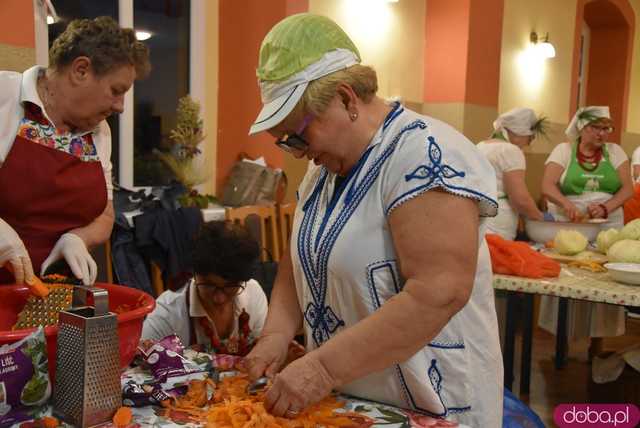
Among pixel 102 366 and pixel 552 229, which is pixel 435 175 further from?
pixel 552 229

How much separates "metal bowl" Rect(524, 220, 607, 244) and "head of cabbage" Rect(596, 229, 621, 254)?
137 millimetres

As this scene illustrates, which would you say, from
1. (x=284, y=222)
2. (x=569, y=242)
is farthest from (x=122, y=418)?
(x=284, y=222)

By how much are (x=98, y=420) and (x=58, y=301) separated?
348mm

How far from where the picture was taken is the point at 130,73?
5.82 ft

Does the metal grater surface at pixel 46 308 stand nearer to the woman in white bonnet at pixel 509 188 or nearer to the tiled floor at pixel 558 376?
the tiled floor at pixel 558 376

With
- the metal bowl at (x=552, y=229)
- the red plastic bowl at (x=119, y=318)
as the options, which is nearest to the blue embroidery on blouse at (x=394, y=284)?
the red plastic bowl at (x=119, y=318)

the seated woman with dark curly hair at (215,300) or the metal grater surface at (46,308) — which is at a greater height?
the metal grater surface at (46,308)

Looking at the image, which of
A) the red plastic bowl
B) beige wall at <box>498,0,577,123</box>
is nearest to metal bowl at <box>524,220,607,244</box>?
the red plastic bowl

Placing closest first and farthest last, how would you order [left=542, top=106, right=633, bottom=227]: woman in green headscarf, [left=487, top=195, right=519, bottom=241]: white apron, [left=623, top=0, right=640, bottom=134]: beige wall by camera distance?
[left=487, top=195, right=519, bottom=241]: white apron, [left=542, top=106, right=633, bottom=227]: woman in green headscarf, [left=623, top=0, right=640, bottom=134]: beige wall

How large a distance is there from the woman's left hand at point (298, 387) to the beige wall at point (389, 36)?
12.5ft

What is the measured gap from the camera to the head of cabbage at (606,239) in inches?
118

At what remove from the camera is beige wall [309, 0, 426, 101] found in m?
4.90

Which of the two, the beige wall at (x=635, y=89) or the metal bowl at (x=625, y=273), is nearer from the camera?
the metal bowl at (x=625, y=273)

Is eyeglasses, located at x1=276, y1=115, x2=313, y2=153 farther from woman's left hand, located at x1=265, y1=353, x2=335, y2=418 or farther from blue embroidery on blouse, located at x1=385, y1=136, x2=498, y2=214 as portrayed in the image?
woman's left hand, located at x1=265, y1=353, x2=335, y2=418
